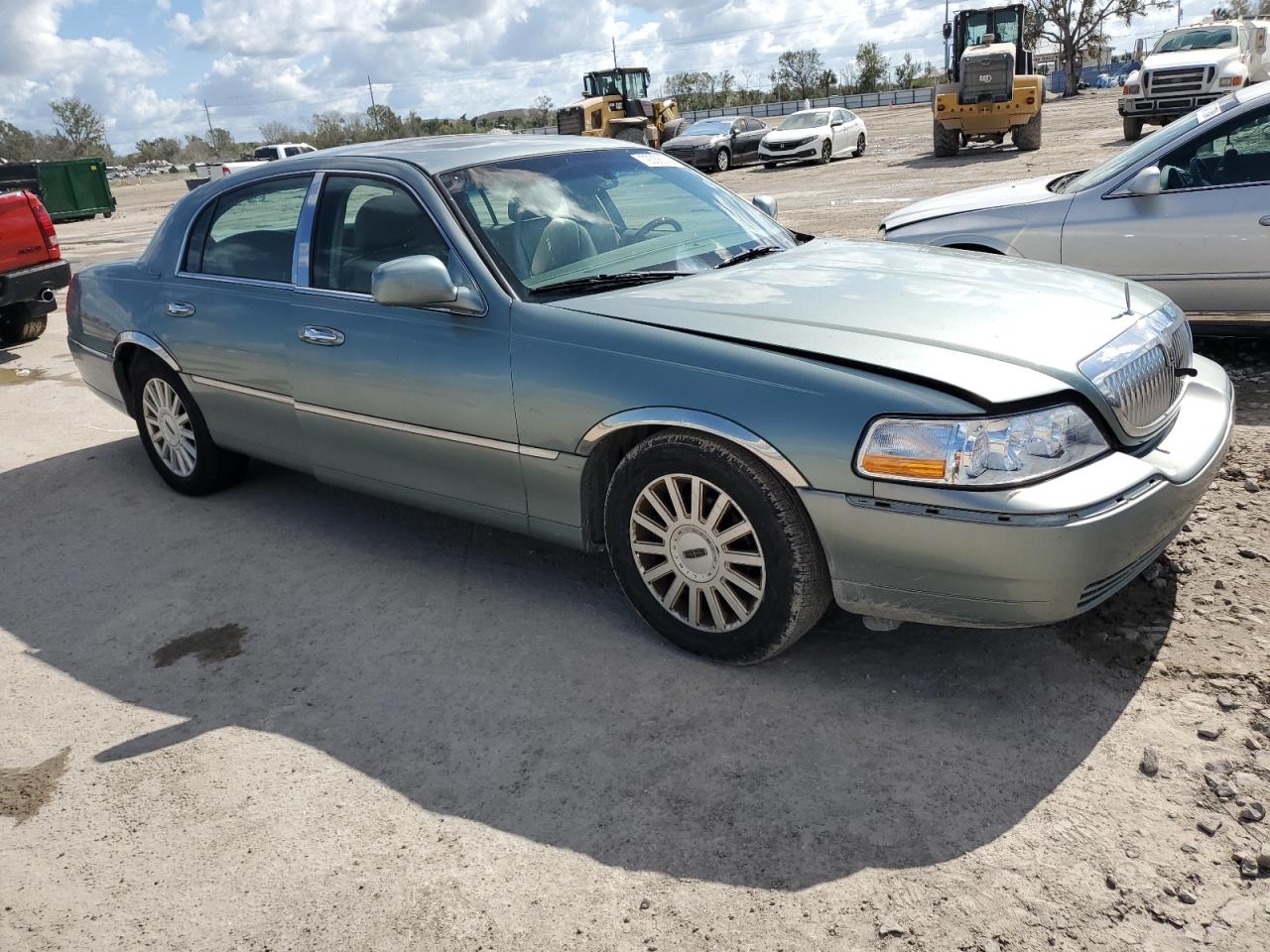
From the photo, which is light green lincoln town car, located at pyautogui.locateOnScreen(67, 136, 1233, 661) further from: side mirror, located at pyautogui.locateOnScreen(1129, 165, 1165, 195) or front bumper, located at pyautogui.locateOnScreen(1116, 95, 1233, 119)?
front bumper, located at pyautogui.locateOnScreen(1116, 95, 1233, 119)

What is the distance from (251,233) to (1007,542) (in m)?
3.54

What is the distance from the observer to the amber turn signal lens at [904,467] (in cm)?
276

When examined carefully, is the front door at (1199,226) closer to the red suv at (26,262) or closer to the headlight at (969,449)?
the headlight at (969,449)

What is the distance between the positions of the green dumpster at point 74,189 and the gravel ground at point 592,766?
30.2 meters

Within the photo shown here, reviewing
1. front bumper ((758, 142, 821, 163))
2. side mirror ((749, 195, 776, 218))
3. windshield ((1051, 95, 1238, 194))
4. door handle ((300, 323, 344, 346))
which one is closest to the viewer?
door handle ((300, 323, 344, 346))

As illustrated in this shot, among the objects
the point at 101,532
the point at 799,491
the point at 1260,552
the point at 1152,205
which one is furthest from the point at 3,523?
the point at 1152,205

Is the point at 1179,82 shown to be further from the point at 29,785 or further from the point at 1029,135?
the point at 29,785

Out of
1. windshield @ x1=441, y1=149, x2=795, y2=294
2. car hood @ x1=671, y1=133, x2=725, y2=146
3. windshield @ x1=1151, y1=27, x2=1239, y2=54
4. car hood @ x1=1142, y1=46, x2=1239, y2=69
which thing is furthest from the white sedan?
windshield @ x1=441, y1=149, x2=795, y2=294

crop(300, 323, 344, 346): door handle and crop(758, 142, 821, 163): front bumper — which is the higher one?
crop(300, 323, 344, 346): door handle

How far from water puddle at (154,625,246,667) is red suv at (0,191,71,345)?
22.9 ft

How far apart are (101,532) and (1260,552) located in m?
4.98

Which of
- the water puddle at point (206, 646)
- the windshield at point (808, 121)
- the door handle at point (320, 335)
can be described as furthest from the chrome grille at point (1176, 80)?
the water puddle at point (206, 646)

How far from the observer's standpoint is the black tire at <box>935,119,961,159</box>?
23000 mm

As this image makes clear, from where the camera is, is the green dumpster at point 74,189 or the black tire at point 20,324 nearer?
the black tire at point 20,324
